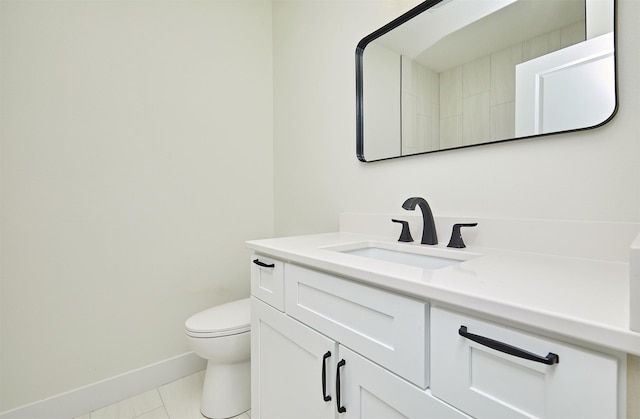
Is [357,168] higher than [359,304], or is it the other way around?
[357,168]

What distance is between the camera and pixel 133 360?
5.32 feet

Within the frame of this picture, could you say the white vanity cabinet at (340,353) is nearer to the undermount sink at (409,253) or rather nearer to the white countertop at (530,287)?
the white countertop at (530,287)

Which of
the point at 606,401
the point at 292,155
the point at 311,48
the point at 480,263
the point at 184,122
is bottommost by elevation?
the point at 606,401

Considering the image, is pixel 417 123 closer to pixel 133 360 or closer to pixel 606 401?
pixel 606 401

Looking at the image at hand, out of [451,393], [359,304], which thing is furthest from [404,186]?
[451,393]

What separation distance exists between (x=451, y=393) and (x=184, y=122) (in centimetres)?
180

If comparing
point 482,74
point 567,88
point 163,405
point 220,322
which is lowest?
point 163,405

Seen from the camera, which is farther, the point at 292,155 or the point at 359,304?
the point at 292,155

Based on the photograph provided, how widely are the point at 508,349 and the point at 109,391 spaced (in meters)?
1.87

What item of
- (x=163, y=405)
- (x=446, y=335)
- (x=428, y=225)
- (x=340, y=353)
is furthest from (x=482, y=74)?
(x=163, y=405)

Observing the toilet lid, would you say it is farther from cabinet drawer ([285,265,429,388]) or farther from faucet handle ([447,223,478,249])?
faucet handle ([447,223,478,249])

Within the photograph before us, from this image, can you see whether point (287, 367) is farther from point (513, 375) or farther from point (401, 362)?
point (513, 375)

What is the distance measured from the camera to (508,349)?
49 cm

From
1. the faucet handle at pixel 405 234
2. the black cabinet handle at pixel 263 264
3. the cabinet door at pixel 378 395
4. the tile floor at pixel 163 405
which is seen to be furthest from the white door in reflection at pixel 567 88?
the tile floor at pixel 163 405
